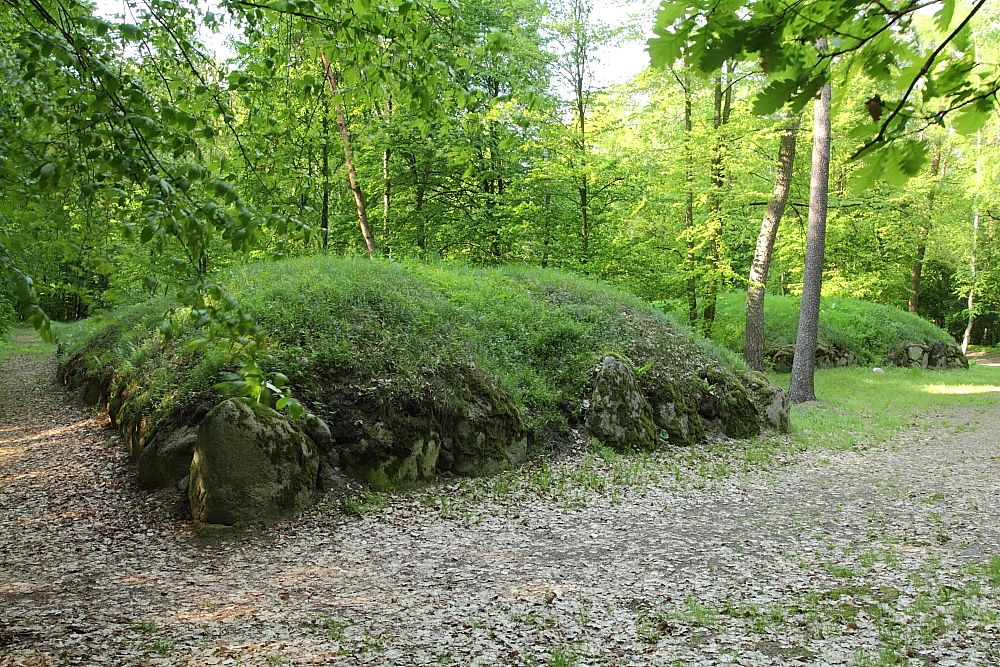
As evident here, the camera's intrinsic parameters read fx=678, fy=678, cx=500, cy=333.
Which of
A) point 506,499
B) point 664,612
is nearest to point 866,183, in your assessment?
point 664,612

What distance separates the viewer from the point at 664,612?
4.70 metres

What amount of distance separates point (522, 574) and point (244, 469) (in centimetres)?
283

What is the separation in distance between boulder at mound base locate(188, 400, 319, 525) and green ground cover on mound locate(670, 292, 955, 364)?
12997 mm

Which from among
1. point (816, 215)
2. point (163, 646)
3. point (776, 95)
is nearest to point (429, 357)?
point (163, 646)

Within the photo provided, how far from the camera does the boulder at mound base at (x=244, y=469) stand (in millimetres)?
6297

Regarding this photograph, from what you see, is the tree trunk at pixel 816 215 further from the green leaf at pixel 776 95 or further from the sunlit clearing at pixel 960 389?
the green leaf at pixel 776 95

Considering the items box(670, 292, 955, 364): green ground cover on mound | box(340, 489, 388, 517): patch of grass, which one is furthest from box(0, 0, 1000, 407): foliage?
box(340, 489, 388, 517): patch of grass

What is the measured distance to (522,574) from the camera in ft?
17.9

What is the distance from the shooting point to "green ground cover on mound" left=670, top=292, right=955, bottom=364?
1838 centimetres

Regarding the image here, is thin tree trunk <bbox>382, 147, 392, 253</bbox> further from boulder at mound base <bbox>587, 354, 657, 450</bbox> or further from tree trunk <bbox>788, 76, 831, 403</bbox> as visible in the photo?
tree trunk <bbox>788, 76, 831, 403</bbox>

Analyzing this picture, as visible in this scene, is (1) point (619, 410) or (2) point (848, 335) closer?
(1) point (619, 410)

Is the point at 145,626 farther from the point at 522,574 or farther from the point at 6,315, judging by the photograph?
the point at 6,315

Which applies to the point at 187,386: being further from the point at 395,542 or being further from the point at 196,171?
the point at 196,171

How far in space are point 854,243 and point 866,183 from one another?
1915 centimetres
